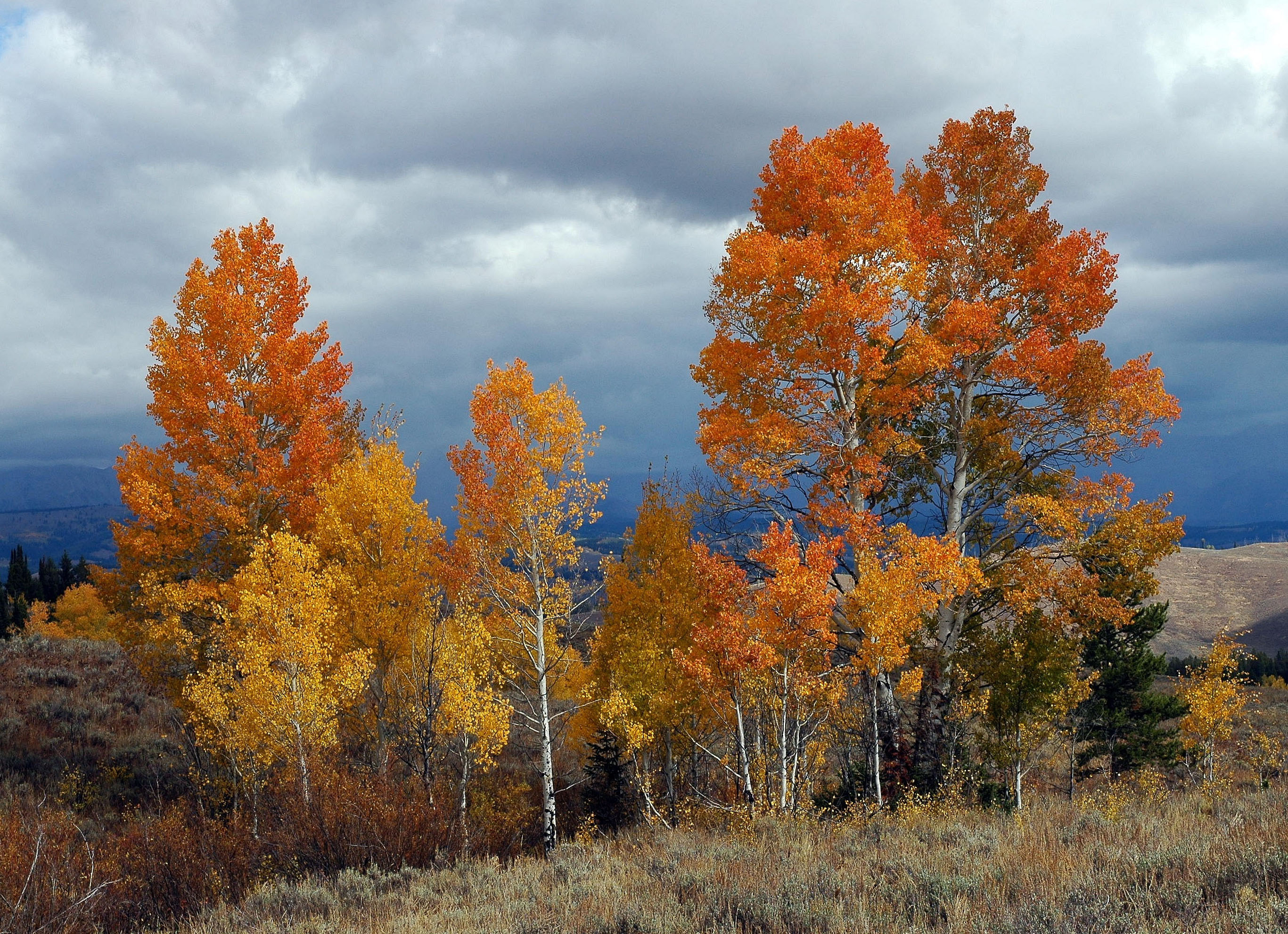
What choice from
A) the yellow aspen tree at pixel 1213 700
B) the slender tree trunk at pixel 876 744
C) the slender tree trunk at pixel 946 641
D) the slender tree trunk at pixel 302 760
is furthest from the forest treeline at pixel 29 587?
the yellow aspen tree at pixel 1213 700

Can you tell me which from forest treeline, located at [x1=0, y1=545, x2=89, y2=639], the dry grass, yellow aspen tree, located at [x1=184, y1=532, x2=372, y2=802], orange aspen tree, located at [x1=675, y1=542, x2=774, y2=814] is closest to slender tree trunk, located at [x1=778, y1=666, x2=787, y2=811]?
orange aspen tree, located at [x1=675, y1=542, x2=774, y2=814]

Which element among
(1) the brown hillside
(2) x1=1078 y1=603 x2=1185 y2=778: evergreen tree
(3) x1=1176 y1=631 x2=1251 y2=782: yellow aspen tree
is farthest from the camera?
(1) the brown hillside

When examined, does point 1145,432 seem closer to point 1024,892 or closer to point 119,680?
point 1024,892

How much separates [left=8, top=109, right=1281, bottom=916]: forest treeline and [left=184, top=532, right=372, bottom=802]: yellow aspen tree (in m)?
0.08

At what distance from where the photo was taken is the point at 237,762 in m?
18.1

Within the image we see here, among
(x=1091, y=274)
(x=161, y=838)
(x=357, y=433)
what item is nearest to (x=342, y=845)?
(x=161, y=838)

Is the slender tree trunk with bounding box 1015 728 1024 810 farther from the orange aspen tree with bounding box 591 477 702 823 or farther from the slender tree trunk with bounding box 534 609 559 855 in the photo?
the slender tree trunk with bounding box 534 609 559 855

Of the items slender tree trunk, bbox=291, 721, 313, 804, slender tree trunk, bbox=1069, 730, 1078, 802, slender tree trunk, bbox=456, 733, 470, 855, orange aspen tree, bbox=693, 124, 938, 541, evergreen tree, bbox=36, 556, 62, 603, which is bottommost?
slender tree trunk, bbox=1069, 730, 1078, 802

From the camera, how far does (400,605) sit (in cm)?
2042

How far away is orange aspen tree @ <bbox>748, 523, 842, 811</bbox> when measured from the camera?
48.3 ft

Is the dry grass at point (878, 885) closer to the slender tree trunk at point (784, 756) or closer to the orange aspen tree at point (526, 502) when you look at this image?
the slender tree trunk at point (784, 756)

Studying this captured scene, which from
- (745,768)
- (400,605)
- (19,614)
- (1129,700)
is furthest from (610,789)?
(19,614)

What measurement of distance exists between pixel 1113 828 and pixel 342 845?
34.2 feet

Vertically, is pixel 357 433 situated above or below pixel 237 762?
above
